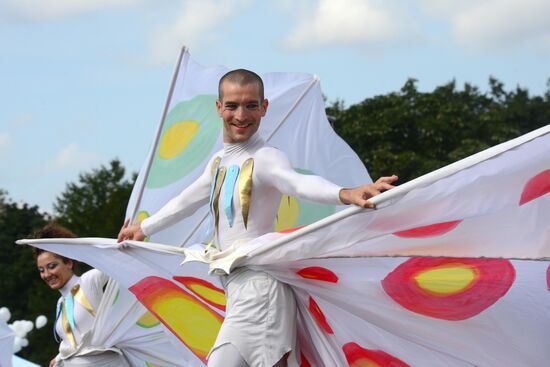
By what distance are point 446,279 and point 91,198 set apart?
5450 cm

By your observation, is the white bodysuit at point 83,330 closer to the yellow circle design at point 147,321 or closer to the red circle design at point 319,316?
the yellow circle design at point 147,321

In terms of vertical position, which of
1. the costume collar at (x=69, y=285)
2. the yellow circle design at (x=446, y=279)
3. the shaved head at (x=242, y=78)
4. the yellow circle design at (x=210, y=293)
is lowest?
the yellow circle design at (x=446, y=279)

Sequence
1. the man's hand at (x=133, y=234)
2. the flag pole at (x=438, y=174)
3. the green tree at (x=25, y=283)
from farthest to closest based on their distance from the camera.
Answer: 1. the green tree at (x=25, y=283)
2. the man's hand at (x=133, y=234)
3. the flag pole at (x=438, y=174)

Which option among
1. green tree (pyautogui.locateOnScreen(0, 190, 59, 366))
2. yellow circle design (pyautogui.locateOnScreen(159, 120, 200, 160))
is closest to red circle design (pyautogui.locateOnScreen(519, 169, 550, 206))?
yellow circle design (pyautogui.locateOnScreen(159, 120, 200, 160))

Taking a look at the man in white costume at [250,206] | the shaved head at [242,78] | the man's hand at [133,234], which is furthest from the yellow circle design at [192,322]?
the shaved head at [242,78]

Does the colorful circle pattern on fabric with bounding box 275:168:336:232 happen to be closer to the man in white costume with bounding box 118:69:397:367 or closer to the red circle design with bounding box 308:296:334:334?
the man in white costume with bounding box 118:69:397:367

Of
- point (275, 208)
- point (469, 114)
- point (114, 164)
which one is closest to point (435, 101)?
point (469, 114)

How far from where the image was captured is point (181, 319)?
6.74 metres

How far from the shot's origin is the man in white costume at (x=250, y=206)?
5.22m

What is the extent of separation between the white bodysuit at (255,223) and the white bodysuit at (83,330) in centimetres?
289

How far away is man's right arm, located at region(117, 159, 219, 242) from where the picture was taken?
6000mm

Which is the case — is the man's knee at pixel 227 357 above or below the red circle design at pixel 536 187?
below

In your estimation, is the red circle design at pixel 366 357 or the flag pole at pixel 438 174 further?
the red circle design at pixel 366 357

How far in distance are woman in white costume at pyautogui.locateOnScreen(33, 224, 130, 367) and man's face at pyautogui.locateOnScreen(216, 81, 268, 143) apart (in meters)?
3.22
